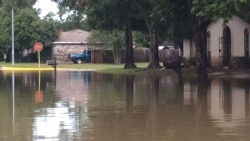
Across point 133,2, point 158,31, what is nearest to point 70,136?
point 133,2

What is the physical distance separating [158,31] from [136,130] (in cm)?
3171

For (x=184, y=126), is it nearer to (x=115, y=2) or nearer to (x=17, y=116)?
(x=17, y=116)

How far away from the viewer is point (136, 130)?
41.0 feet

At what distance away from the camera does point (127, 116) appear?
14.9 m

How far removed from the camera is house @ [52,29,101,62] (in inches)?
3275

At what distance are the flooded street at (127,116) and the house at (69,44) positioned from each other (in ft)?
198

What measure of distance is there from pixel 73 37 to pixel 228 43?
153ft

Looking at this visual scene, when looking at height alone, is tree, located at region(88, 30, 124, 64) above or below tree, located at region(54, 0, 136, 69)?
below

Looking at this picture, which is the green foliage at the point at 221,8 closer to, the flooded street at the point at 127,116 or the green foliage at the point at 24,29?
the flooded street at the point at 127,116

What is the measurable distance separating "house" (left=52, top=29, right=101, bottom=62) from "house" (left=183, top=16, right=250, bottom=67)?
3960 cm

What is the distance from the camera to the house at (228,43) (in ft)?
133

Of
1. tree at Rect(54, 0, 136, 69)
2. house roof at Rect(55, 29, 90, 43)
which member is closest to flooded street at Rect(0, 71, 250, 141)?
tree at Rect(54, 0, 136, 69)

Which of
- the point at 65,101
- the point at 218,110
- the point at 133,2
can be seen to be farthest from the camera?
the point at 133,2

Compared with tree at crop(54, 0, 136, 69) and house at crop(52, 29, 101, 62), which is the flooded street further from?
house at crop(52, 29, 101, 62)
